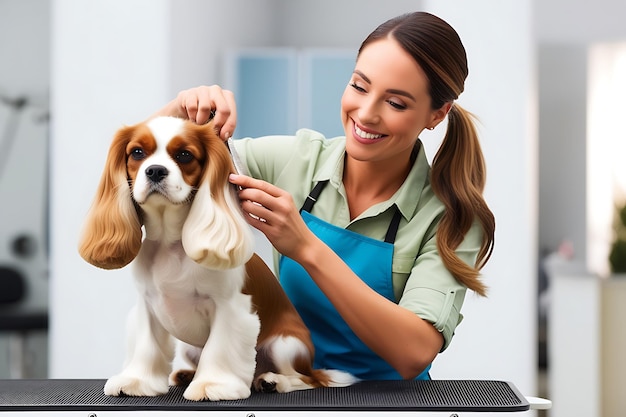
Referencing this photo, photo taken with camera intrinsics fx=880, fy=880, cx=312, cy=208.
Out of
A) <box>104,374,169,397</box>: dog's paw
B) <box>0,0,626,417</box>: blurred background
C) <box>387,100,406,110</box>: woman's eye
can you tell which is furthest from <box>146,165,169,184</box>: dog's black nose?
<box>0,0,626,417</box>: blurred background

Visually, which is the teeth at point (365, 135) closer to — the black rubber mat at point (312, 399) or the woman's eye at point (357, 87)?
the woman's eye at point (357, 87)

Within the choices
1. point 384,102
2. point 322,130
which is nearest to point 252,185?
point 384,102

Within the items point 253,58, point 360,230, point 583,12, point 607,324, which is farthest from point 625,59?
point 360,230

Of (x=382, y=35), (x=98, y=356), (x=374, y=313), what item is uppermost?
(x=382, y=35)

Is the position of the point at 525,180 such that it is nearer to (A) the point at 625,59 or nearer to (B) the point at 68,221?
(B) the point at 68,221

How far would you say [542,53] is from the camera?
5.77 m

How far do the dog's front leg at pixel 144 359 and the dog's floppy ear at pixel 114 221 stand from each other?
0.10 meters

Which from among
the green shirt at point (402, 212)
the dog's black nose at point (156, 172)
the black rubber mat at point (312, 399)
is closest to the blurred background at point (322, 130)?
the green shirt at point (402, 212)

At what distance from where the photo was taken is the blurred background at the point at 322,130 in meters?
3.37

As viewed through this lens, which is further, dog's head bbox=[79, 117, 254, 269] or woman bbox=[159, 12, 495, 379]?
woman bbox=[159, 12, 495, 379]

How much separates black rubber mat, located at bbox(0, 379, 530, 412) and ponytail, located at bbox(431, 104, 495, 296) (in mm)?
204

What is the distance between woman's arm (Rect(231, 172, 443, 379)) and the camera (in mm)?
1210

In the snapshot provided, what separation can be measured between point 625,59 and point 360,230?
180 inches

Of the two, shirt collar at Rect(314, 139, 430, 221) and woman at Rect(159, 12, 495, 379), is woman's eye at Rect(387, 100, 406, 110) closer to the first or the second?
woman at Rect(159, 12, 495, 379)
